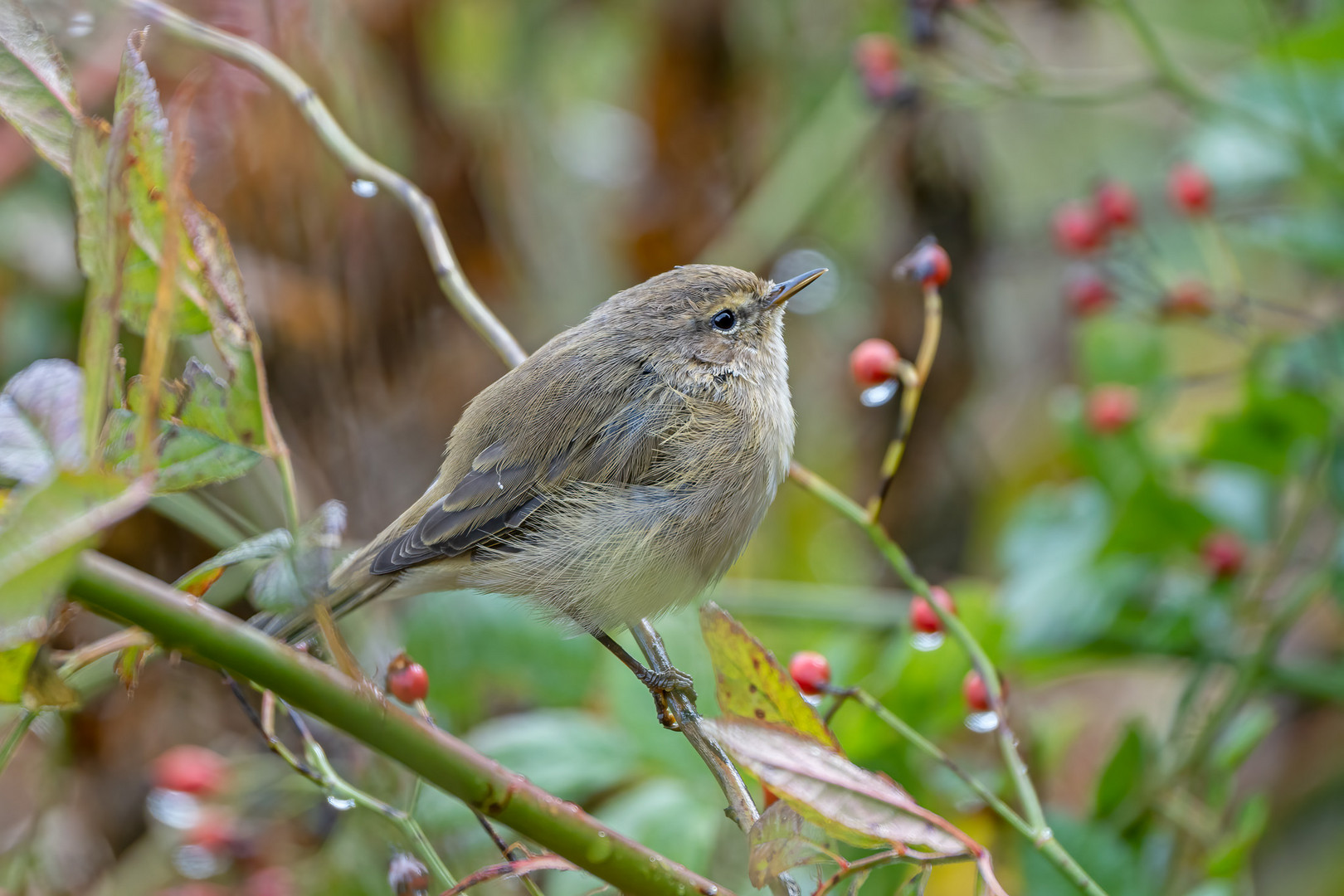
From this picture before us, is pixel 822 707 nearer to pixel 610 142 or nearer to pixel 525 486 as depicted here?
pixel 525 486

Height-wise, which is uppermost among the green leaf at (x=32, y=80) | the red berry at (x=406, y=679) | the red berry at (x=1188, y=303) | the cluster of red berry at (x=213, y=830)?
the green leaf at (x=32, y=80)

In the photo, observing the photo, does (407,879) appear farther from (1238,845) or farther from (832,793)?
(1238,845)

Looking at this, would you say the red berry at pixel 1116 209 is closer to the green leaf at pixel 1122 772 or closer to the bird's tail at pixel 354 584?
the green leaf at pixel 1122 772

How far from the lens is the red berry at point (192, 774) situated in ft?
8.16

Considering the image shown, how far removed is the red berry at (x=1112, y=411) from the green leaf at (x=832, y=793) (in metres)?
1.70

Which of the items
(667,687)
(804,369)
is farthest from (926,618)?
(804,369)

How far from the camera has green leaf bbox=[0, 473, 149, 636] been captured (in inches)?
29.6

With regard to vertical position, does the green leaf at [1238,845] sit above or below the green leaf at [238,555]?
below

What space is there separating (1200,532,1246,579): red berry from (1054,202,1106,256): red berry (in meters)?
0.73

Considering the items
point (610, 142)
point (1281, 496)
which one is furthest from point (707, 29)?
point (1281, 496)

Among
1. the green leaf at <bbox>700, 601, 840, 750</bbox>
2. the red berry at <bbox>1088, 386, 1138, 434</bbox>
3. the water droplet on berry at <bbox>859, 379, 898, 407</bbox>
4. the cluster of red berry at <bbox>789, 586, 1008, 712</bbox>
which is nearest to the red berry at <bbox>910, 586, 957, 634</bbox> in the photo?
the cluster of red berry at <bbox>789, 586, 1008, 712</bbox>

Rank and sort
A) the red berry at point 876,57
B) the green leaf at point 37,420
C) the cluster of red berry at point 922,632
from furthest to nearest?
the red berry at point 876,57 → the cluster of red berry at point 922,632 → the green leaf at point 37,420

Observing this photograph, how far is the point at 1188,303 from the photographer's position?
2.57 meters

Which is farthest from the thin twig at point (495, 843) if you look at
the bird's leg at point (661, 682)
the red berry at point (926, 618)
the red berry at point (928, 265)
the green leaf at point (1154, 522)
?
the green leaf at point (1154, 522)
